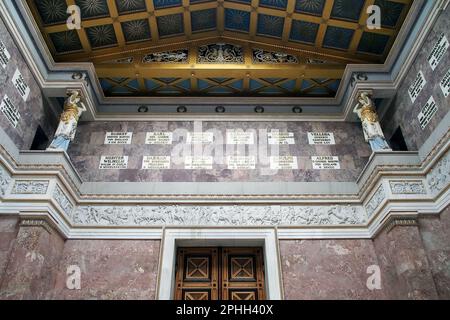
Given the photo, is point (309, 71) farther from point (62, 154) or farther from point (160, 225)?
point (62, 154)

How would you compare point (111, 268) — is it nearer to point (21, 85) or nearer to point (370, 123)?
point (21, 85)

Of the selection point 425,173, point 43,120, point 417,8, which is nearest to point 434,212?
point 425,173

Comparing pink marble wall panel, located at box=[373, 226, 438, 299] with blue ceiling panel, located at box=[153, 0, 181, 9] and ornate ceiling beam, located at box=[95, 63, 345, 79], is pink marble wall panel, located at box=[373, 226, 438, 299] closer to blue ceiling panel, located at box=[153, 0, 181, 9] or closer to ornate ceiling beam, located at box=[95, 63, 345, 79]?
ornate ceiling beam, located at box=[95, 63, 345, 79]

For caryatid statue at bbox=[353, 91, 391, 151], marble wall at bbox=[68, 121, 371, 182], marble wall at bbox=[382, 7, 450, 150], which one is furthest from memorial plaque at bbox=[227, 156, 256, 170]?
marble wall at bbox=[382, 7, 450, 150]

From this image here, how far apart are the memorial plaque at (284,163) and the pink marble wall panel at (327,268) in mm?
1765

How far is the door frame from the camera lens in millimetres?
6551

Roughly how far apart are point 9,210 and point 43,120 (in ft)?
8.30

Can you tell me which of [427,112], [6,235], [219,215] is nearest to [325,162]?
[427,112]

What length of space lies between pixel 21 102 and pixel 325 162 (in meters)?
6.64

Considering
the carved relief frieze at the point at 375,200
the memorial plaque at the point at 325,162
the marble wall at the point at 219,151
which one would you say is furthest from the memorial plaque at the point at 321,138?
the carved relief frieze at the point at 375,200

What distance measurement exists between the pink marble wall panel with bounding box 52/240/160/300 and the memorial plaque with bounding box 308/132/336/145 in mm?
4336

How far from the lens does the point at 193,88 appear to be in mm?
8883

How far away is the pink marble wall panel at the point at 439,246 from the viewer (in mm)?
5574

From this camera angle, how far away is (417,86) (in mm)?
7008
